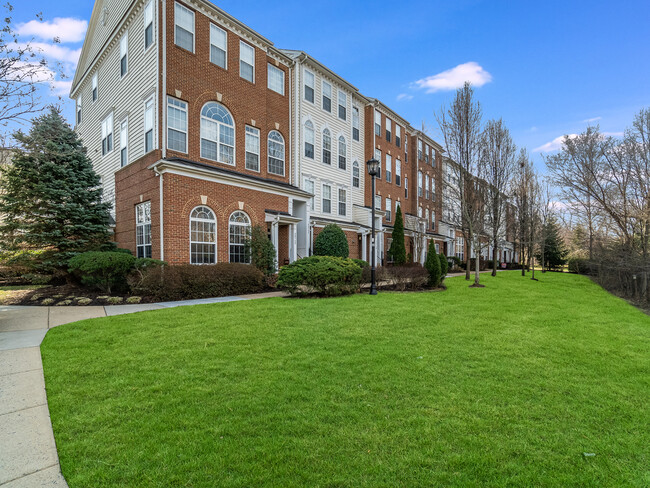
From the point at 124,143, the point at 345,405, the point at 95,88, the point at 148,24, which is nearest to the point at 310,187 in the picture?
the point at 124,143

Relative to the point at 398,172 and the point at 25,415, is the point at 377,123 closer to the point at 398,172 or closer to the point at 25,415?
the point at 398,172

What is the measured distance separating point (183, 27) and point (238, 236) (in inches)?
338

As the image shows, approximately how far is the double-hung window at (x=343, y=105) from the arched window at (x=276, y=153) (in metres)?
6.46

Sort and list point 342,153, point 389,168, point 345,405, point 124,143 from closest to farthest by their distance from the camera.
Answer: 1. point 345,405
2. point 124,143
3. point 342,153
4. point 389,168

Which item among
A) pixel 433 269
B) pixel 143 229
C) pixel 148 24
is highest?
pixel 148 24

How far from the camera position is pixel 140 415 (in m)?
3.01

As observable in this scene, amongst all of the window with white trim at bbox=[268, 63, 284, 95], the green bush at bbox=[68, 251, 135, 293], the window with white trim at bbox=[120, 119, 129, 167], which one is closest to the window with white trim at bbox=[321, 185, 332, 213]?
the window with white trim at bbox=[268, 63, 284, 95]

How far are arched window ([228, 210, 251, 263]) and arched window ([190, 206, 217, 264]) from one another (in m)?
0.77

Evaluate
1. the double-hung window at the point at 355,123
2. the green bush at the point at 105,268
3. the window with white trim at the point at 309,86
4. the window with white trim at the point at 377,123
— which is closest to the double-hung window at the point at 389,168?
the window with white trim at the point at 377,123

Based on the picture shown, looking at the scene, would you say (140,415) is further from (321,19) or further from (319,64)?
(319,64)

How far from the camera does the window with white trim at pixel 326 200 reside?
Answer: 2020 cm

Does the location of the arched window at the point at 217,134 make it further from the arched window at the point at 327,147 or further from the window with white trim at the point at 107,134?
the arched window at the point at 327,147

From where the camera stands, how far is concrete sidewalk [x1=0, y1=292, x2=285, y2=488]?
228 centimetres

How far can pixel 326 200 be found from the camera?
20453 mm
